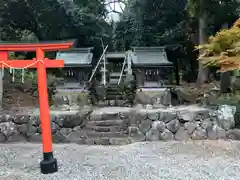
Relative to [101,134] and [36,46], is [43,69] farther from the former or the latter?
[101,134]

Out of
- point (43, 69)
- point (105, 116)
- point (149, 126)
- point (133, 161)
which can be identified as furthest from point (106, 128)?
point (43, 69)

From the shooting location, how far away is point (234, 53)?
5.60 m

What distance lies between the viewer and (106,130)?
657cm

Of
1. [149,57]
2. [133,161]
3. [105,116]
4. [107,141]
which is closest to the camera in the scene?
[133,161]

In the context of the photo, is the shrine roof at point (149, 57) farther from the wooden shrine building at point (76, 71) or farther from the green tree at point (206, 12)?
the wooden shrine building at point (76, 71)

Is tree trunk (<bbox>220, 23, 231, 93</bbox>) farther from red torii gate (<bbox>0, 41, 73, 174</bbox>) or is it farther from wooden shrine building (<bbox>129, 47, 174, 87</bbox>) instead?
red torii gate (<bbox>0, 41, 73, 174</bbox>)

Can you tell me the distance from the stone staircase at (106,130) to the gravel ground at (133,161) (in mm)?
292

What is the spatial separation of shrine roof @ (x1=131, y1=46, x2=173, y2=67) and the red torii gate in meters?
4.16

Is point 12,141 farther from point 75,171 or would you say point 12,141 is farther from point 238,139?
point 238,139

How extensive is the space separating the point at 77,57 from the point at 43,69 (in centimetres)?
451

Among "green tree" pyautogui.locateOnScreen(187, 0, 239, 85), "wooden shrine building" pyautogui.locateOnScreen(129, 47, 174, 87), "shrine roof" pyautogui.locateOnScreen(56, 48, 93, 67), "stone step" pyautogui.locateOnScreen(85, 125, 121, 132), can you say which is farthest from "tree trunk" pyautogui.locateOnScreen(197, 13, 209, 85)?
"stone step" pyautogui.locateOnScreen(85, 125, 121, 132)

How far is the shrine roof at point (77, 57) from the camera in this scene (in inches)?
333

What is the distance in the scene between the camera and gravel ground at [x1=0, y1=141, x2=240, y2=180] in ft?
Result: 13.6

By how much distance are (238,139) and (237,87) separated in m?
1.94
